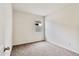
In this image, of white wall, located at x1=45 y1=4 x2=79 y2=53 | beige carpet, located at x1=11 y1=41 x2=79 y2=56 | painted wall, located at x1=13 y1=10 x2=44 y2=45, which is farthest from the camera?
painted wall, located at x1=13 y1=10 x2=44 y2=45

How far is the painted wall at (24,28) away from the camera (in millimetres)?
4301

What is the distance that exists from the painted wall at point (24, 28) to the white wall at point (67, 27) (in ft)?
5.10

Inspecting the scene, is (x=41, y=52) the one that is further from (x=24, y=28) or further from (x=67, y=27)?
(x=24, y=28)

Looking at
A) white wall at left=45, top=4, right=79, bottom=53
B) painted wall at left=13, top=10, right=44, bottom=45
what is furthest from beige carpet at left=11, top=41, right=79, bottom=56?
painted wall at left=13, top=10, right=44, bottom=45

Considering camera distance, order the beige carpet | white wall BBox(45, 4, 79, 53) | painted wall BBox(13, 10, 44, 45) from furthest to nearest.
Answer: painted wall BBox(13, 10, 44, 45)
white wall BBox(45, 4, 79, 53)
the beige carpet

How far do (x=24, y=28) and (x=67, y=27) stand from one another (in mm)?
2656

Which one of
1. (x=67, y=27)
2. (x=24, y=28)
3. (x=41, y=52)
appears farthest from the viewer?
(x=24, y=28)

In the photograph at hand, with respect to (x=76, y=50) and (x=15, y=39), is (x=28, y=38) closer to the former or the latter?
(x=15, y=39)

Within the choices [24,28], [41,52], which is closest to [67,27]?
[41,52]

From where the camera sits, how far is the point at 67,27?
11.6 feet

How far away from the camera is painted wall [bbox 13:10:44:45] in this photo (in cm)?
430

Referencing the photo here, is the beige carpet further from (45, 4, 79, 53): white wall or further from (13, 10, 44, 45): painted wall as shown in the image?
(13, 10, 44, 45): painted wall

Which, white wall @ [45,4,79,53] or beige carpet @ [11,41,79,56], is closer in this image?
beige carpet @ [11,41,79,56]

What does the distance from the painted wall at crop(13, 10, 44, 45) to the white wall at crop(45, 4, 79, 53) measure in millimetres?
1554
